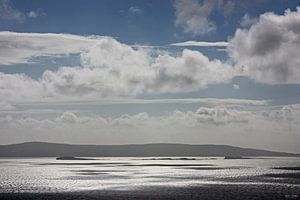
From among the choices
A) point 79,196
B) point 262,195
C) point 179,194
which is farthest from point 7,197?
Answer: point 262,195

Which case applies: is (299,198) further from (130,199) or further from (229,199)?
(130,199)

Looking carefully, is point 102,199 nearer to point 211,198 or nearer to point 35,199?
point 35,199

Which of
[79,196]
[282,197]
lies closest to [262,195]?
[282,197]

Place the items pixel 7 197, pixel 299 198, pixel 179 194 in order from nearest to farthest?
1. pixel 299 198
2. pixel 7 197
3. pixel 179 194

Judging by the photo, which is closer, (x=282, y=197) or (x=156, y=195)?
(x=282, y=197)

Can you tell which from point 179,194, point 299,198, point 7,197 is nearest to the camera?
point 299,198

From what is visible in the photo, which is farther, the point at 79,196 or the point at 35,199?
the point at 79,196

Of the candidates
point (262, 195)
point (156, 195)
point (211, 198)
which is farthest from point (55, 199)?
point (262, 195)

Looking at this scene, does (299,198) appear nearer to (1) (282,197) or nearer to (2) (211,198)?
(1) (282,197)
